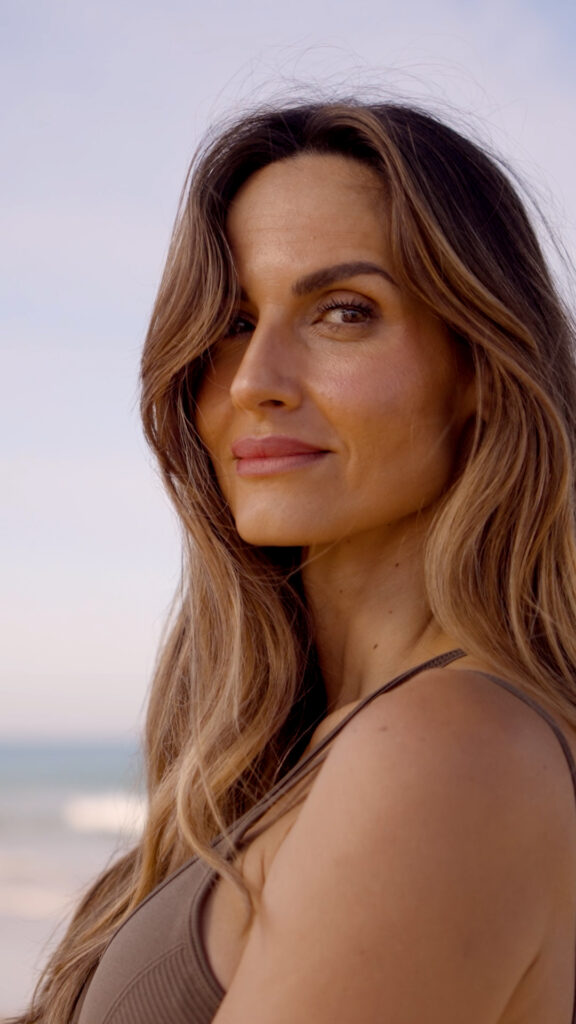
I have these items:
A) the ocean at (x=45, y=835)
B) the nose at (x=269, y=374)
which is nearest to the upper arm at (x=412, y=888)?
the nose at (x=269, y=374)

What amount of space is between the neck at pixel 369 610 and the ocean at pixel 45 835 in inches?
186

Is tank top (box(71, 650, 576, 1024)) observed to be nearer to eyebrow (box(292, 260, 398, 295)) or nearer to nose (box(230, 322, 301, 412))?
nose (box(230, 322, 301, 412))

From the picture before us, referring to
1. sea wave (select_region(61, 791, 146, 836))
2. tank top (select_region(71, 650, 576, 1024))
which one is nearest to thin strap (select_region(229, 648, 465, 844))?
tank top (select_region(71, 650, 576, 1024))

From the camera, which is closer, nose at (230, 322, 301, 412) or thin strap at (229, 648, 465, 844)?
thin strap at (229, 648, 465, 844)

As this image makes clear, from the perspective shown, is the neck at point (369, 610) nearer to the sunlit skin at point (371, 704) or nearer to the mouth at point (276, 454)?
the sunlit skin at point (371, 704)

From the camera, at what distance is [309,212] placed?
231cm

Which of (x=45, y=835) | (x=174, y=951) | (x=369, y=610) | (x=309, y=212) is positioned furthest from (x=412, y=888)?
(x=45, y=835)

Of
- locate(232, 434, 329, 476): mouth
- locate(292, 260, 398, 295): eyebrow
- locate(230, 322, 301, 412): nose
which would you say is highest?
locate(292, 260, 398, 295): eyebrow

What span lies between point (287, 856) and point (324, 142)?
4.50 ft

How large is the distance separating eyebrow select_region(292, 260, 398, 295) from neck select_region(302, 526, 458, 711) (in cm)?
46

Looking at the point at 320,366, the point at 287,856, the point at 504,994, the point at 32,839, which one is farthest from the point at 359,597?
the point at 32,839

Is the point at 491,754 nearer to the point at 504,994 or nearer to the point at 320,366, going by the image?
the point at 504,994

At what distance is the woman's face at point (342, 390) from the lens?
7.18 ft

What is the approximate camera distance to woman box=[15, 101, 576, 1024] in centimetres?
154
